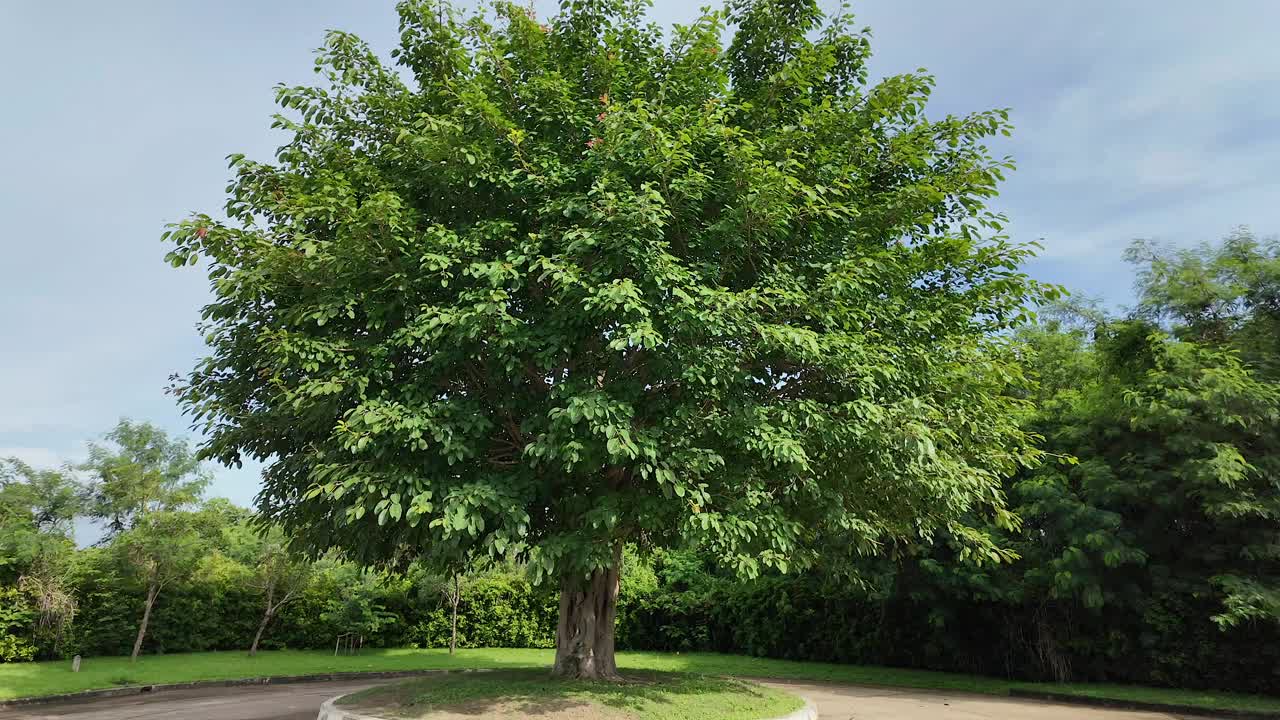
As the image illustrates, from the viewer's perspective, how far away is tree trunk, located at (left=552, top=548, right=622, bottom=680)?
1192 centimetres

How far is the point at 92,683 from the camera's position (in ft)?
48.8

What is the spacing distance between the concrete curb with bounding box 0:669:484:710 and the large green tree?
6107mm

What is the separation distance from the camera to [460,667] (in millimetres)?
19516

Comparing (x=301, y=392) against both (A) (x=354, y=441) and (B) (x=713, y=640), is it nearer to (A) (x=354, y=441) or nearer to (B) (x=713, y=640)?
(A) (x=354, y=441)

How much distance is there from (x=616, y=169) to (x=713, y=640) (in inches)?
814

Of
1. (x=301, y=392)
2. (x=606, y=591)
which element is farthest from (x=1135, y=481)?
Result: (x=301, y=392)

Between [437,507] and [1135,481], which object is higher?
[1135,481]

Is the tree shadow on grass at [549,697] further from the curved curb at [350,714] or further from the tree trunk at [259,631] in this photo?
the tree trunk at [259,631]

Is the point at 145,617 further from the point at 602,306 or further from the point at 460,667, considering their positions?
the point at 602,306

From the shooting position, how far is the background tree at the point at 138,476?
20.7m

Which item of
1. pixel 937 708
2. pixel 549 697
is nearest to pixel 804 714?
pixel 549 697

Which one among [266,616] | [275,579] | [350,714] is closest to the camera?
[350,714]

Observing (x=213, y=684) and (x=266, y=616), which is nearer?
(x=213, y=684)

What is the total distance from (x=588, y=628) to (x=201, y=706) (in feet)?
22.8
